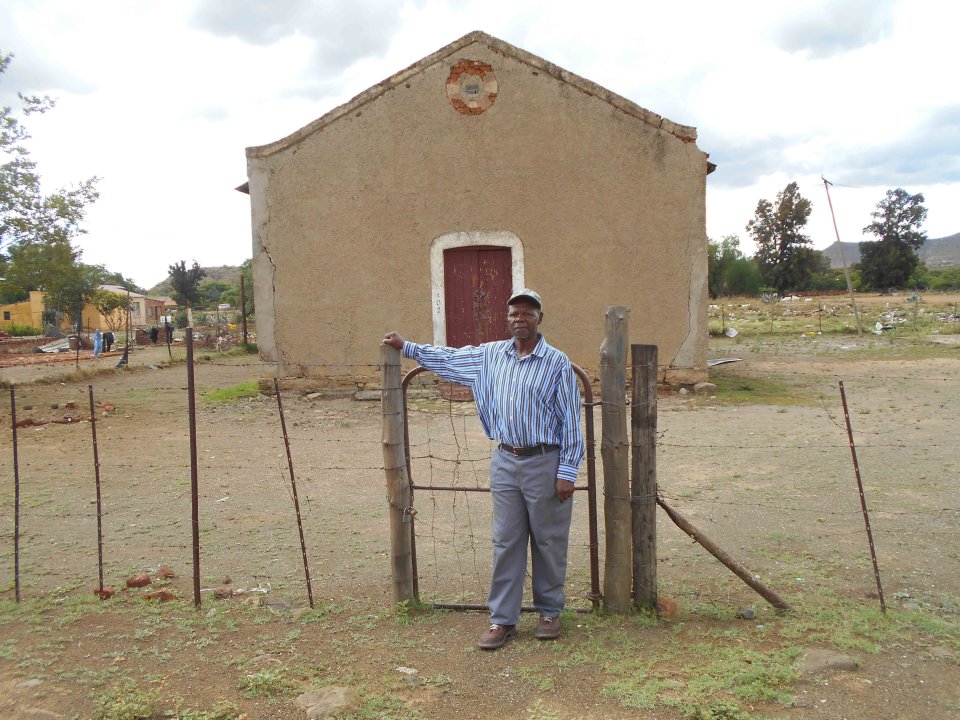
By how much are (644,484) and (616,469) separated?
0.59 feet

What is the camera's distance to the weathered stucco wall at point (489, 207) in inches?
469

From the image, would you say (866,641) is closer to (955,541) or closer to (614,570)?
(614,570)

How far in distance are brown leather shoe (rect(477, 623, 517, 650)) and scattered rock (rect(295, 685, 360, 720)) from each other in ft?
2.44

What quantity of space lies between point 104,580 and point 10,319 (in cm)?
5588

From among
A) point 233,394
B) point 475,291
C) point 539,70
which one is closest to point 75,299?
point 233,394

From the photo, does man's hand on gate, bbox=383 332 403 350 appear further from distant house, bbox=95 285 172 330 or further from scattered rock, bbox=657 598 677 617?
distant house, bbox=95 285 172 330

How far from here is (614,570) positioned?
408cm

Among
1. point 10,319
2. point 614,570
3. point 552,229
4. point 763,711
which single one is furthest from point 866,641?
point 10,319

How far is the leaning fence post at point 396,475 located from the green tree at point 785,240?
6119 cm

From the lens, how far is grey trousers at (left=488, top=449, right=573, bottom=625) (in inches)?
149

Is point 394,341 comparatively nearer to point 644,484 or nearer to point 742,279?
point 644,484

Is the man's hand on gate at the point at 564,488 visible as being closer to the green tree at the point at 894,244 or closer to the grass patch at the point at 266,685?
the grass patch at the point at 266,685

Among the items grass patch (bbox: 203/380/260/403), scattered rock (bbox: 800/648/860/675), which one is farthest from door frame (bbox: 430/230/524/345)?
scattered rock (bbox: 800/648/860/675)

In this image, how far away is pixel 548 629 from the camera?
387 cm
